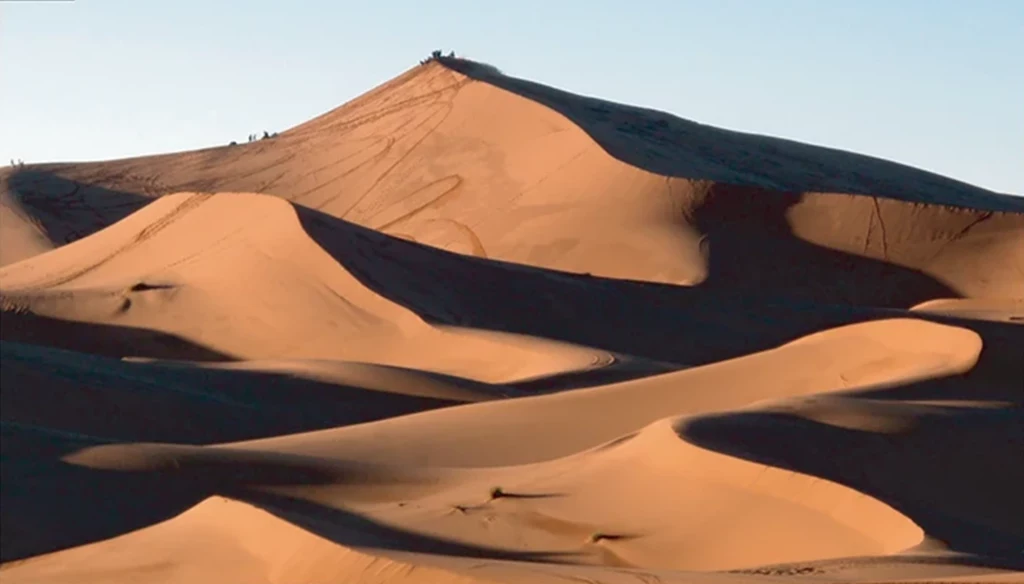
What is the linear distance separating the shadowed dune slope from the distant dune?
0.08m

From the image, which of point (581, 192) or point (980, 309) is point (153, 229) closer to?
point (581, 192)

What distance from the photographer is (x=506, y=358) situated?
890 inches

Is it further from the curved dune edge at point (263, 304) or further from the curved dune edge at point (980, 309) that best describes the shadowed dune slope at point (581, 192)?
the curved dune edge at point (263, 304)

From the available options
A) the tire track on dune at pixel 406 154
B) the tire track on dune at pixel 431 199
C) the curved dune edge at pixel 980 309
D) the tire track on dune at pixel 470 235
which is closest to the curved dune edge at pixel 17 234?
the tire track on dune at pixel 406 154

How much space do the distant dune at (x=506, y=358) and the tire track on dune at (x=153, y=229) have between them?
85mm

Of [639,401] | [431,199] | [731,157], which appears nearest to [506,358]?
[639,401]

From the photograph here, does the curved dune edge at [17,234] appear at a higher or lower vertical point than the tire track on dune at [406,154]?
lower

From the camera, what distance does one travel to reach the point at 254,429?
59.0 feet

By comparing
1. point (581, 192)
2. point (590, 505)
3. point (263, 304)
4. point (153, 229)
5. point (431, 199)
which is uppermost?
point (581, 192)

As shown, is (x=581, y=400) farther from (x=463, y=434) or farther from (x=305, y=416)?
(x=305, y=416)

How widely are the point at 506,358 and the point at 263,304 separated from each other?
4.08 metres

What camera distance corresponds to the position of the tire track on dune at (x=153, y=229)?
95.2 feet

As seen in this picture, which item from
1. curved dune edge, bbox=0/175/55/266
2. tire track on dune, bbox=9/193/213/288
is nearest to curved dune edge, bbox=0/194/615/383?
tire track on dune, bbox=9/193/213/288

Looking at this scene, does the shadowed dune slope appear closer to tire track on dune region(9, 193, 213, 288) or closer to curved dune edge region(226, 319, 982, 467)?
tire track on dune region(9, 193, 213, 288)
